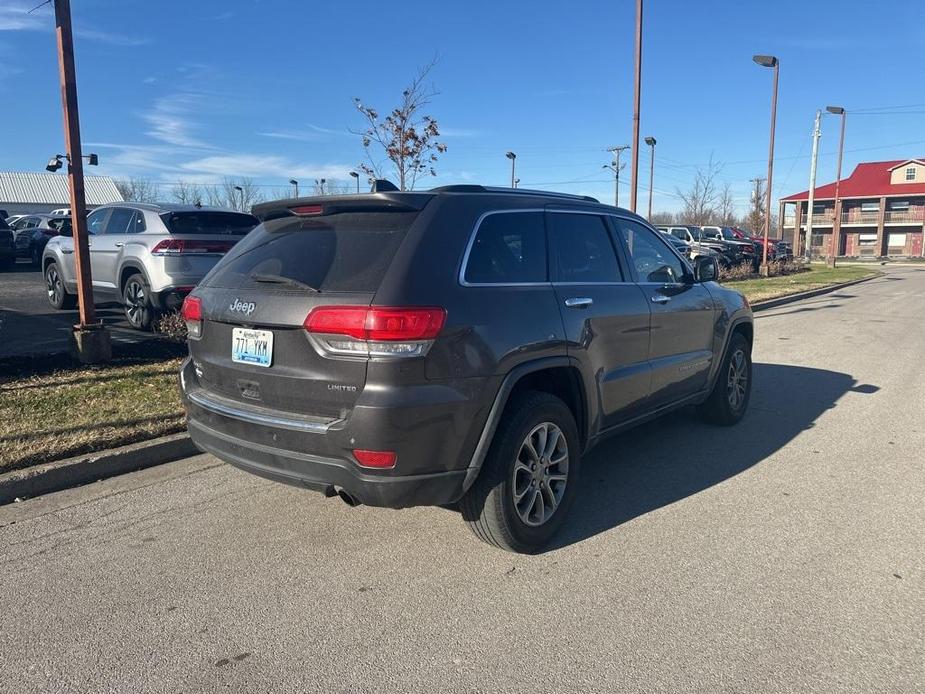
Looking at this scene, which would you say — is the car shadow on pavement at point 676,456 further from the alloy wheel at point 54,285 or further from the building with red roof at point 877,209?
the building with red roof at point 877,209

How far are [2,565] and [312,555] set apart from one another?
154cm

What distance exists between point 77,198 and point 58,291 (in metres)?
4.79

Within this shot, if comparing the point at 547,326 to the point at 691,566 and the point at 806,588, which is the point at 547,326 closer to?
the point at 691,566

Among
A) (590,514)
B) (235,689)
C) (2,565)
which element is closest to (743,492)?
(590,514)

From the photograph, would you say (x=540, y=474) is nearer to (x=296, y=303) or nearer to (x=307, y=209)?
(x=296, y=303)

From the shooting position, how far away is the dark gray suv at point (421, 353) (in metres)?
3.14

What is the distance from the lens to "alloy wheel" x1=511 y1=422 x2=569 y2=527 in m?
3.69

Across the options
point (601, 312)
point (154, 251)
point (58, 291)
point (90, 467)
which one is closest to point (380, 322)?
point (601, 312)

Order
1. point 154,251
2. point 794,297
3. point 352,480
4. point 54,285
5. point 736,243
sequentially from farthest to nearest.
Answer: point 736,243
point 794,297
point 54,285
point 154,251
point 352,480

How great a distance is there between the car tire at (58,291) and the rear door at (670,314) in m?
9.19

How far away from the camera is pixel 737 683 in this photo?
8.81 ft

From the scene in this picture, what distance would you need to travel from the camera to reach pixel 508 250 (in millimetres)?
3781

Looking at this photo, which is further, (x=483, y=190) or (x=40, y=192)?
(x=40, y=192)

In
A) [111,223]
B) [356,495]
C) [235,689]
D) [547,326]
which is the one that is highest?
→ [111,223]
